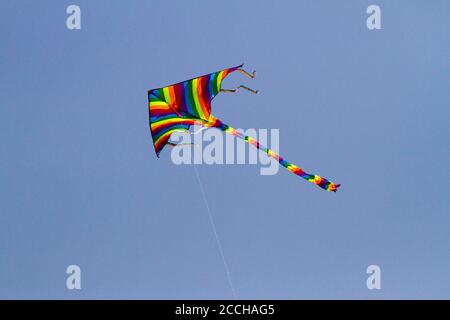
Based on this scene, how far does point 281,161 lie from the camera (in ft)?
32.6

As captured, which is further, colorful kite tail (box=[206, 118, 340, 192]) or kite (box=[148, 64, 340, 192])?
kite (box=[148, 64, 340, 192])

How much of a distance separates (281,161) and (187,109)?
160 cm

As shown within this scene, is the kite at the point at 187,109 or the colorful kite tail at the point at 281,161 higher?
the kite at the point at 187,109

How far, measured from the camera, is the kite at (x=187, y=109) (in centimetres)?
997

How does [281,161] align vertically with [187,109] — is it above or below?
below

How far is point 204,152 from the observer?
410 inches

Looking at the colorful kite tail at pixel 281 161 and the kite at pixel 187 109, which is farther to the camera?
the kite at pixel 187 109

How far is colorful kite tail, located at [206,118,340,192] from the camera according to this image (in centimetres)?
970
